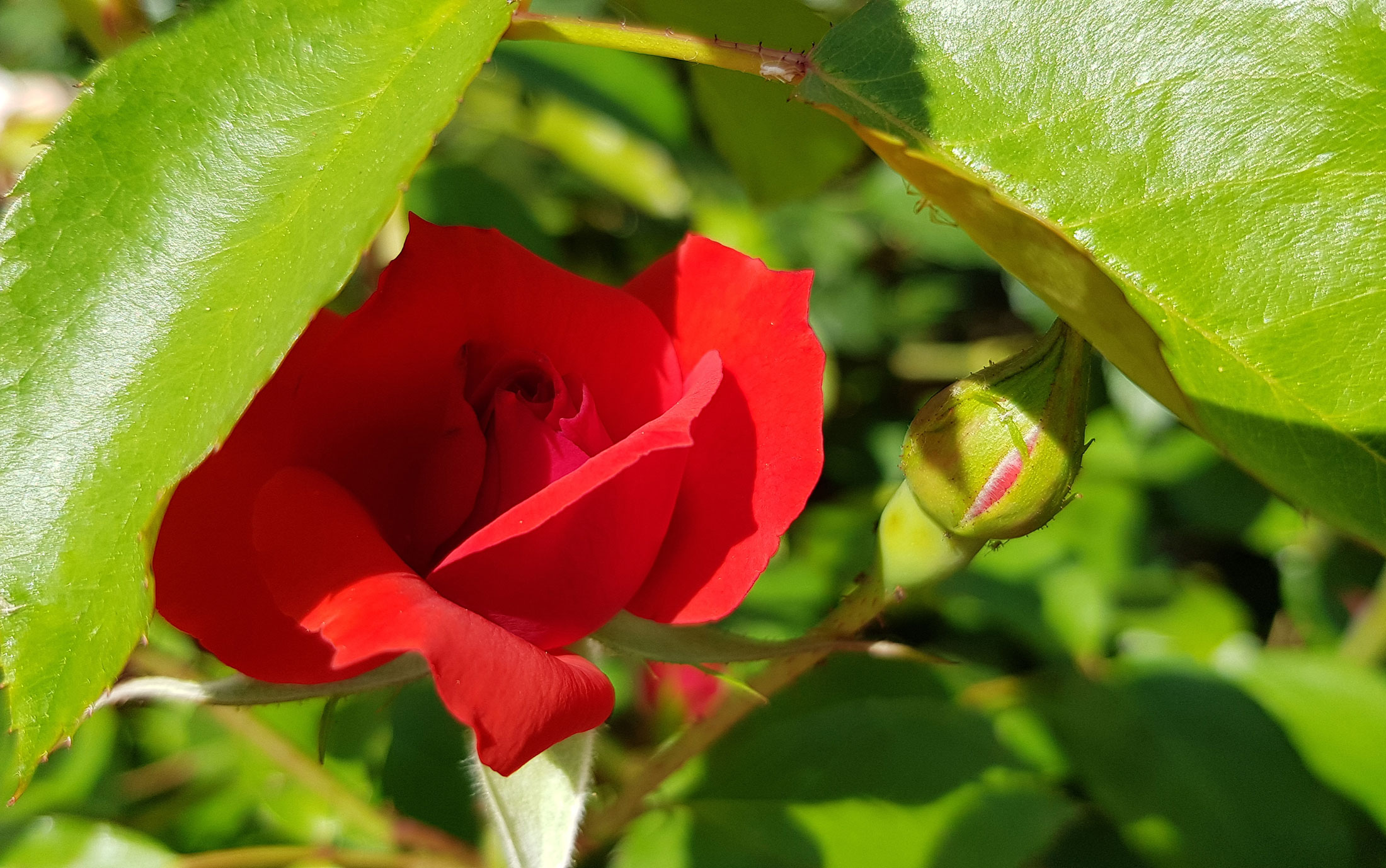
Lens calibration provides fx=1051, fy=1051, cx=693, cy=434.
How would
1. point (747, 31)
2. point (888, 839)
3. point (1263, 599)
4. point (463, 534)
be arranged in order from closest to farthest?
point (463, 534) < point (747, 31) < point (888, 839) < point (1263, 599)

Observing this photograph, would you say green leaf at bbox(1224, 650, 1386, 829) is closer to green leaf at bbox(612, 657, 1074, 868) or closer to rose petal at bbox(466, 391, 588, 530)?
green leaf at bbox(612, 657, 1074, 868)

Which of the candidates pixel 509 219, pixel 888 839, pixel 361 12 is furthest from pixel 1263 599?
pixel 361 12

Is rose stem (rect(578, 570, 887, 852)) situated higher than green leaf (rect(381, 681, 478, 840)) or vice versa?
rose stem (rect(578, 570, 887, 852))

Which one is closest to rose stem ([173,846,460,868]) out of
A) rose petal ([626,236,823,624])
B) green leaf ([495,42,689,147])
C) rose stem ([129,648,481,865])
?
rose stem ([129,648,481,865])

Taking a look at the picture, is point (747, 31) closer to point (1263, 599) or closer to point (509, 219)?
point (509, 219)

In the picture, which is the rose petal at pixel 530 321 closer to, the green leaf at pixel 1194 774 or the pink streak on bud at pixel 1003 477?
the pink streak on bud at pixel 1003 477

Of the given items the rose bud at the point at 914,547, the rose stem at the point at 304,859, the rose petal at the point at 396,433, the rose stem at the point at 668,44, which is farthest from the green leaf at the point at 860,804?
the rose stem at the point at 668,44
